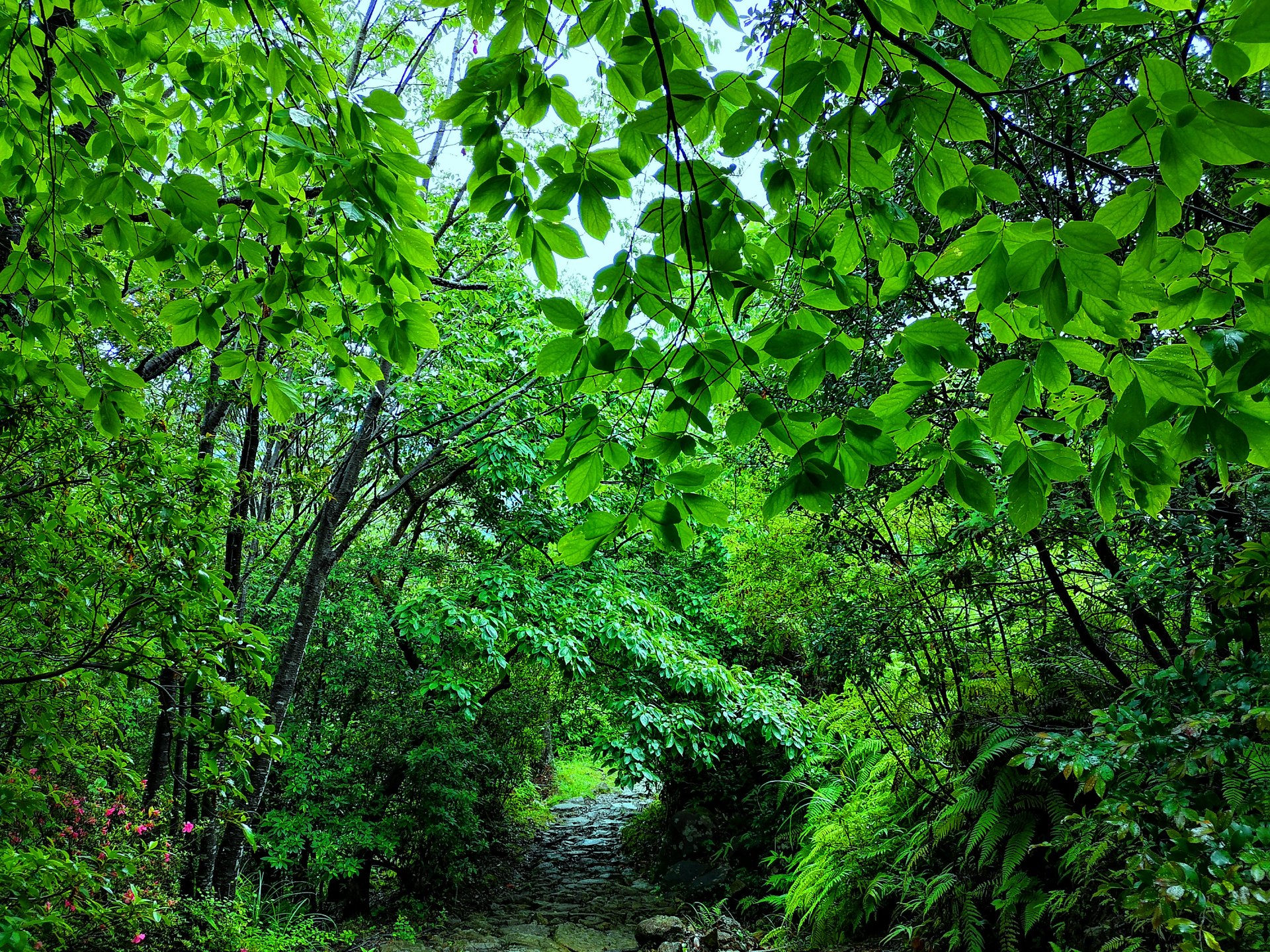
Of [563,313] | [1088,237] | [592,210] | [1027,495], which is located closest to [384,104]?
[592,210]

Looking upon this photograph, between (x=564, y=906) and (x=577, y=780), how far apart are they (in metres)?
8.53

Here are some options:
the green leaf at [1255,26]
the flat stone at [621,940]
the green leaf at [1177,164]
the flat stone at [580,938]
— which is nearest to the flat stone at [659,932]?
the flat stone at [621,940]

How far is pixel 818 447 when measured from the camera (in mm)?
1024

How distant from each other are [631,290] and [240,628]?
224cm

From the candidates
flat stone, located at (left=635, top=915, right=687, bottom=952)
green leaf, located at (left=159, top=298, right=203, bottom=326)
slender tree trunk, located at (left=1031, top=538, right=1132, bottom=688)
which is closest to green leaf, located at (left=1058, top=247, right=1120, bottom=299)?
green leaf, located at (left=159, top=298, right=203, bottom=326)

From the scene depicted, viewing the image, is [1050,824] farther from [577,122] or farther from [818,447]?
[577,122]

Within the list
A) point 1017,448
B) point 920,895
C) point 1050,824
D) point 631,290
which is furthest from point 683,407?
point 920,895

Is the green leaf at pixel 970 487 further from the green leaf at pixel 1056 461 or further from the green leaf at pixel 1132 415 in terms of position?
the green leaf at pixel 1132 415

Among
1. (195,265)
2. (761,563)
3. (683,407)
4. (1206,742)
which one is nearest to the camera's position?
(683,407)

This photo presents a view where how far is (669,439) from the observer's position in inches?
43.9

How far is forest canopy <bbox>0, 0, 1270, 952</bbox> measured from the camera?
105 centimetres

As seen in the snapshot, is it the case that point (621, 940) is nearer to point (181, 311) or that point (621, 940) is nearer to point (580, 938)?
point (580, 938)

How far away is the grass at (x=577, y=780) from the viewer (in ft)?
46.8

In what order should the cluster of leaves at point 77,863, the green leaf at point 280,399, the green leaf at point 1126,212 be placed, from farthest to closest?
1. the cluster of leaves at point 77,863
2. the green leaf at point 280,399
3. the green leaf at point 1126,212
